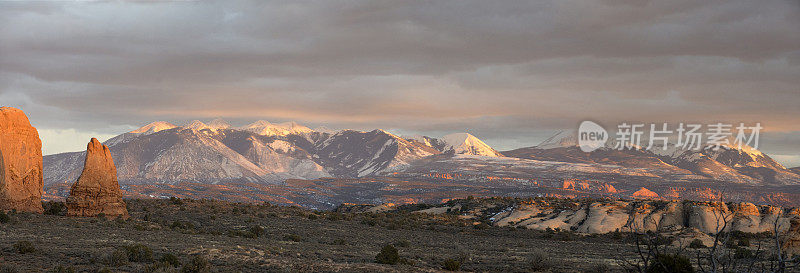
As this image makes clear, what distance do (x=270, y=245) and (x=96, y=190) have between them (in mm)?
25682

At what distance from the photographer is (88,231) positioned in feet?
141

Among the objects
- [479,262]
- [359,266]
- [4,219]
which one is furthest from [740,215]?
[4,219]

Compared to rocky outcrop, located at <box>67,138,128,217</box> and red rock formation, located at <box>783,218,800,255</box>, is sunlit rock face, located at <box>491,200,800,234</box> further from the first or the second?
rocky outcrop, located at <box>67,138,128,217</box>

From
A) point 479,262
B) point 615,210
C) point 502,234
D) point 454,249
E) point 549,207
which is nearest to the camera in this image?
point 479,262

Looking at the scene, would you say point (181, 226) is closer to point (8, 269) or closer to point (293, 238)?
point (293, 238)

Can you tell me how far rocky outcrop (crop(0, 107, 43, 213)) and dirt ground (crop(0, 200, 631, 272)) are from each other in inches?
136

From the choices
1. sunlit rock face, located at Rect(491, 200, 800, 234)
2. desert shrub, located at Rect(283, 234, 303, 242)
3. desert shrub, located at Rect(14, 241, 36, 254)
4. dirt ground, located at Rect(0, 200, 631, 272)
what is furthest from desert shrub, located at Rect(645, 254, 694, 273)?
sunlit rock face, located at Rect(491, 200, 800, 234)

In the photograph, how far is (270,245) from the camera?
4056 centimetres

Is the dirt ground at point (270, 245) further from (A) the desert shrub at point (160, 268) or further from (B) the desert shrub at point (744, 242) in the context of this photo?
(B) the desert shrub at point (744, 242)

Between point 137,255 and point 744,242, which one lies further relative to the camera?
point 744,242

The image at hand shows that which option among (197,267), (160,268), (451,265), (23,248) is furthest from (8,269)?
(451,265)

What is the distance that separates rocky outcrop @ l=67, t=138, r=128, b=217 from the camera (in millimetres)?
53906

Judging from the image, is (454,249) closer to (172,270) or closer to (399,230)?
(399,230)

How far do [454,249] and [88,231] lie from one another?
29.7 meters
